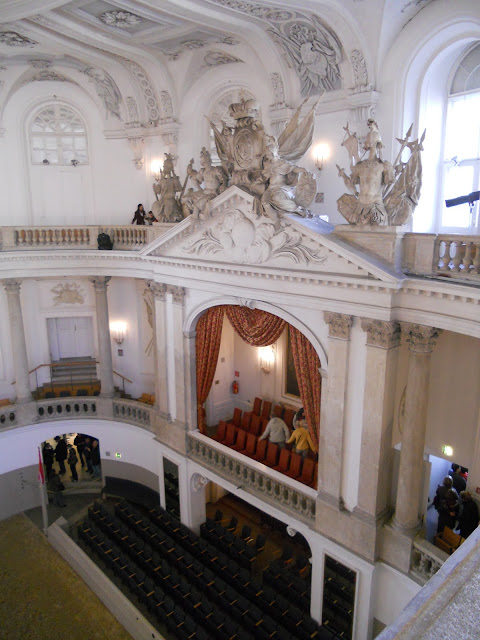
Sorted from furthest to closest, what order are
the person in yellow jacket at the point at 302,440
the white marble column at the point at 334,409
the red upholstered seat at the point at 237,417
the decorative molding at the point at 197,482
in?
the red upholstered seat at the point at 237,417 → the decorative molding at the point at 197,482 → the person in yellow jacket at the point at 302,440 → the white marble column at the point at 334,409

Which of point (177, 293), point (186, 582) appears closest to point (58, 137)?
point (177, 293)

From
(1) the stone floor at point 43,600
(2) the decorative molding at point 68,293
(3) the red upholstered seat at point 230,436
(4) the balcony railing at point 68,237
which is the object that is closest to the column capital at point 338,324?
(3) the red upholstered seat at point 230,436

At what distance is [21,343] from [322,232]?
10101 millimetres

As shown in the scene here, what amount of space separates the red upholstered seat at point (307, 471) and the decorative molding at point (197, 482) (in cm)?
323

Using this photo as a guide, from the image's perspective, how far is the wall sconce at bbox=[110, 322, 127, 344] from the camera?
52.8ft

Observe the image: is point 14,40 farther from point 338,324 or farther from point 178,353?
point 338,324

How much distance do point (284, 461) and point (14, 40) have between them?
11878 mm

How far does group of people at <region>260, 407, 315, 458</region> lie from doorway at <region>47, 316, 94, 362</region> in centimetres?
761

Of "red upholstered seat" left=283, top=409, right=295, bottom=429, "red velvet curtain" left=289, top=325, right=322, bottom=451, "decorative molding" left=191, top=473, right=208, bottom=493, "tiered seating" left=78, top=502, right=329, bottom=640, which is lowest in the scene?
"tiered seating" left=78, top=502, right=329, bottom=640

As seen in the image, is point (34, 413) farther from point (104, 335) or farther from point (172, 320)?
point (172, 320)

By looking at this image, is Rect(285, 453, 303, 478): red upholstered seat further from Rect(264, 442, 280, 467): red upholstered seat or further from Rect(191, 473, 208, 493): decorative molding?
Rect(191, 473, 208, 493): decorative molding

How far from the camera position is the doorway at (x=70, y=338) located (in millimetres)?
16234

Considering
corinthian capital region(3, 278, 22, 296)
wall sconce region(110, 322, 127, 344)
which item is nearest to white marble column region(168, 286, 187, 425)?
wall sconce region(110, 322, 127, 344)

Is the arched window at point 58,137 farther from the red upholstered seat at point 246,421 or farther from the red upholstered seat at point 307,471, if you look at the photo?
the red upholstered seat at point 307,471
